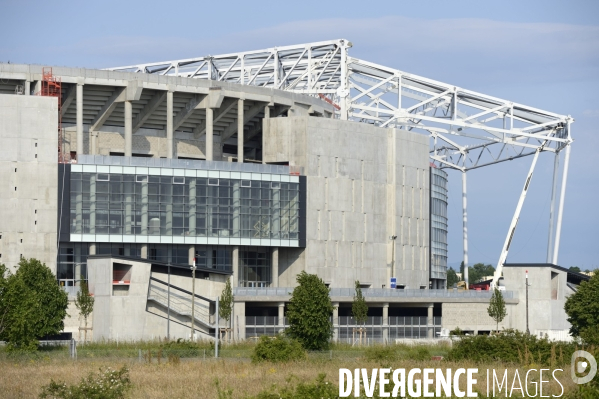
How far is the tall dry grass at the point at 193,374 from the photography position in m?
45.6

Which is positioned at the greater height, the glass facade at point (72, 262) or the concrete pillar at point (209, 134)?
the concrete pillar at point (209, 134)

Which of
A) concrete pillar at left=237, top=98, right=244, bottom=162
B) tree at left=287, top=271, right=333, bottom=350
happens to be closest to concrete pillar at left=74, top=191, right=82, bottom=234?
concrete pillar at left=237, top=98, right=244, bottom=162

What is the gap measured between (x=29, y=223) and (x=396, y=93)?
4373 centimetres

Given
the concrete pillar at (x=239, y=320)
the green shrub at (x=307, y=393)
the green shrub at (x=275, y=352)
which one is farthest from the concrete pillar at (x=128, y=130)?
the green shrub at (x=307, y=393)

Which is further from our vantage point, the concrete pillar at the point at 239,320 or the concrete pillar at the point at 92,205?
the concrete pillar at the point at 92,205

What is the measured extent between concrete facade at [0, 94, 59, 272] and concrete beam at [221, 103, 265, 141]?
843 inches

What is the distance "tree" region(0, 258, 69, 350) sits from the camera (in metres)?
68.5

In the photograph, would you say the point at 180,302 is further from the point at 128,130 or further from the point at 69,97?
the point at 69,97

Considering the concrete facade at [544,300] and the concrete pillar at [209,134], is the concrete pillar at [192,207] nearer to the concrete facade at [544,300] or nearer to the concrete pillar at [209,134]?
the concrete pillar at [209,134]

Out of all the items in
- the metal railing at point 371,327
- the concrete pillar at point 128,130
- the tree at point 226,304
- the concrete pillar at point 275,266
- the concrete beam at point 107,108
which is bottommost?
the metal railing at point 371,327

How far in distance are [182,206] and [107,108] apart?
1172cm

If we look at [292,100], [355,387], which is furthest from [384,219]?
[355,387]

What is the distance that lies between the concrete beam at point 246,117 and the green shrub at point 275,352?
48.8 metres

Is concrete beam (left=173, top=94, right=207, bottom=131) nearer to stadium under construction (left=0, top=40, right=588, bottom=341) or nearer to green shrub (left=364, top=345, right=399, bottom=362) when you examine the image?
stadium under construction (left=0, top=40, right=588, bottom=341)
